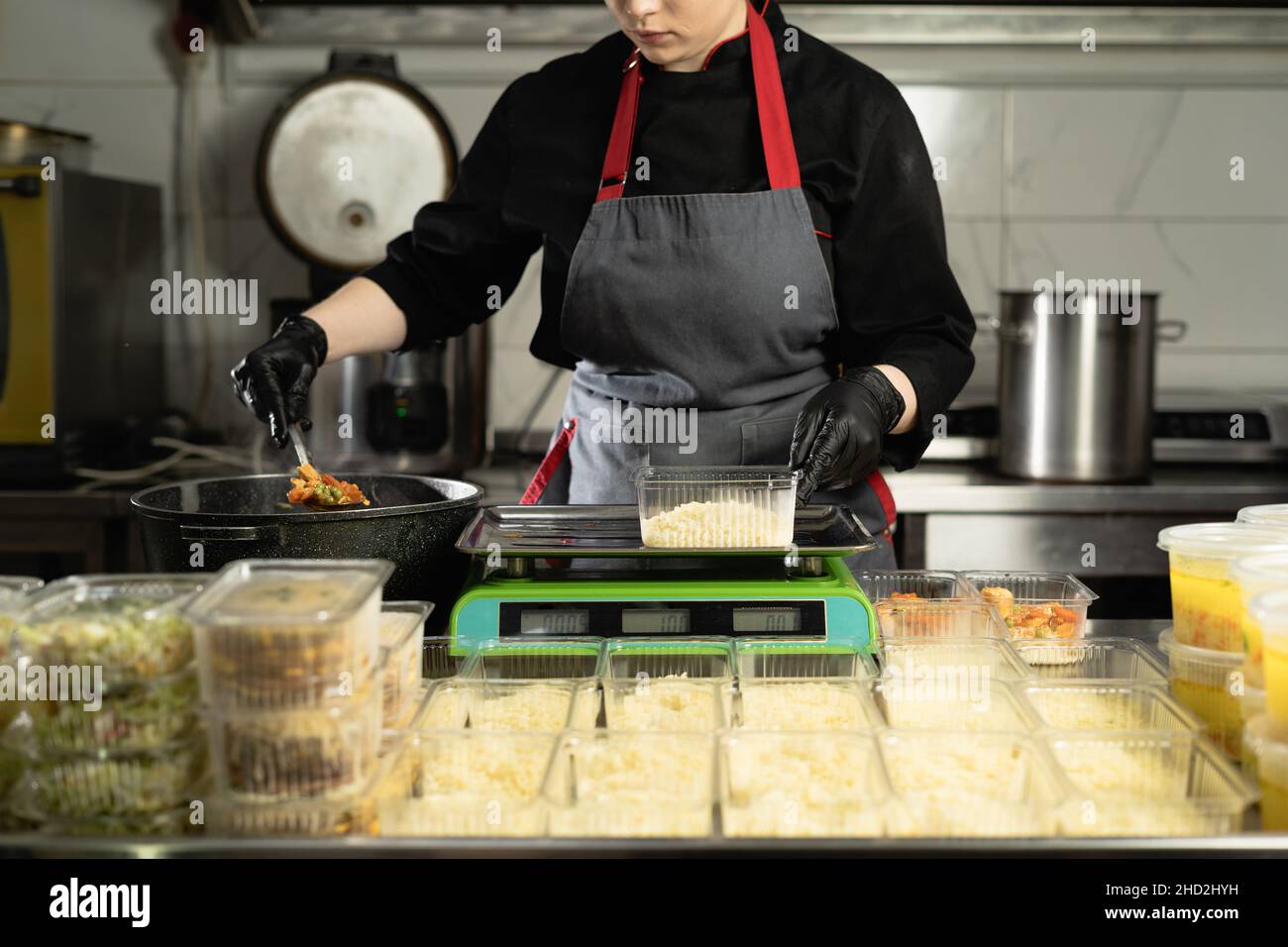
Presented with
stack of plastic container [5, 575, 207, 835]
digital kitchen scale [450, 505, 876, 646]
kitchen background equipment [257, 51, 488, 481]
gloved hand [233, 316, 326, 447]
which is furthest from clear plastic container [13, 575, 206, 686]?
kitchen background equipment [257, 51, 488, 481]

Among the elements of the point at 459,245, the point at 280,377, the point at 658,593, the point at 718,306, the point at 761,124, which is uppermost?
the point at 761,124

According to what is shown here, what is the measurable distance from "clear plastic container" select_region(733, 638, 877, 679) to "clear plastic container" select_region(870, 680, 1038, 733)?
84 mm

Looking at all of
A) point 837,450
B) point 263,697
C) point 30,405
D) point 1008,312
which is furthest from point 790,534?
point 30,405

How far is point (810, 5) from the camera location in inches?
129

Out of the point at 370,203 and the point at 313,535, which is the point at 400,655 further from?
the point at 370,203

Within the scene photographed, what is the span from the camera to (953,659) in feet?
4.45

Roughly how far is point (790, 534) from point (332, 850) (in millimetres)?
753

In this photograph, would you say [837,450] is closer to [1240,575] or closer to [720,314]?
[720,314]

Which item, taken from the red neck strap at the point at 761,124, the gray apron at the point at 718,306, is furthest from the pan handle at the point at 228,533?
the red neck strap at the point at 761,124

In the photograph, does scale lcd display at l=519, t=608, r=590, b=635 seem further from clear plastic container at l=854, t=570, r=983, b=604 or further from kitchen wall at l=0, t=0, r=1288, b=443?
kitchen wall at l=0, t=0, r=1288, b=443

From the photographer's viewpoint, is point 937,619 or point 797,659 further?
point 937,619

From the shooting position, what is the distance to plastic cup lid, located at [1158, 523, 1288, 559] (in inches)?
48.6

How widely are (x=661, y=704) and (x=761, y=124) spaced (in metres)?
1.14

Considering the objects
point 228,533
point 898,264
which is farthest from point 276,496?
point 898,264
